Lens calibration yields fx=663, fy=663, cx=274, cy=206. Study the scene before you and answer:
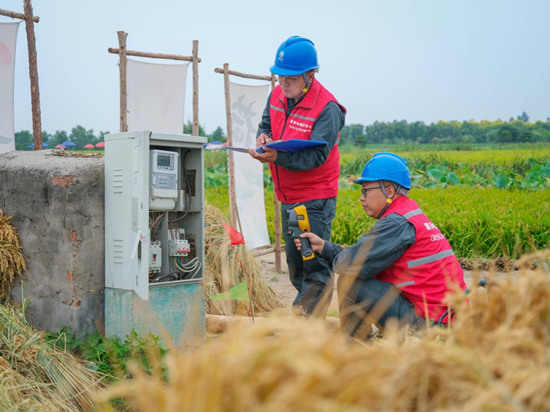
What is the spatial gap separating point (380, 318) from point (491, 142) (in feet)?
150

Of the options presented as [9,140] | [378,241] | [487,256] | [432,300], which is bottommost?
[487,256]

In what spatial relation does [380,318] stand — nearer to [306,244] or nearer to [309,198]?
[306,244]

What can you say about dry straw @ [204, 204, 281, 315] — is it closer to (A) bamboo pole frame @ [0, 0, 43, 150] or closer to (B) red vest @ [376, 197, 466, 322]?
(A) bamboo pole frame @ [0, 0, 43, 150]

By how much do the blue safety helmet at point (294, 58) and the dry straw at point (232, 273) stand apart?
1.98 meters

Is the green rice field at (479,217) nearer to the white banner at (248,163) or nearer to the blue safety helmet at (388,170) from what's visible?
the white banner at (248,163)

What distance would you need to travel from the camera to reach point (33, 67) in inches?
248

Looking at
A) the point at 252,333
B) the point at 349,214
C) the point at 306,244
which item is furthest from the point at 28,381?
the point at 349,214

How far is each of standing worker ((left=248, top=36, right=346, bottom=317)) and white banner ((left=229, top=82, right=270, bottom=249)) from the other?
3.15 metres

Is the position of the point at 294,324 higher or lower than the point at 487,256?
higher

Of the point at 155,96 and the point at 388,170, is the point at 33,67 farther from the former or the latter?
the point at 388,170

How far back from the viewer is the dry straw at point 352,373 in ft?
3.83

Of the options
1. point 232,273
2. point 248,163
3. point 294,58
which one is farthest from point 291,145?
point 248,163

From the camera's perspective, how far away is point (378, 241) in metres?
3.79

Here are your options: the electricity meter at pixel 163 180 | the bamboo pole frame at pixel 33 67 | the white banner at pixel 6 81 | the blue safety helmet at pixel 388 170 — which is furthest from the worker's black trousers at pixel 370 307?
the white banner at pixel 6 81
